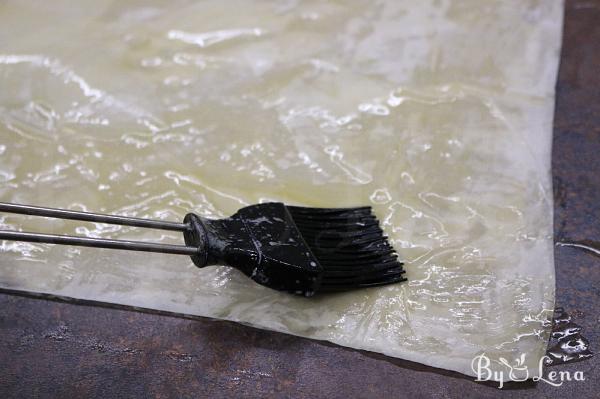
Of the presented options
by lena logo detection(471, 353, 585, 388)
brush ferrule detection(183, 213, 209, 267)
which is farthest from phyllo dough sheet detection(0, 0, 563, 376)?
brush ferrule detection(183, 213, 209, 267)

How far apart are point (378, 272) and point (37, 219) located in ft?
2.77

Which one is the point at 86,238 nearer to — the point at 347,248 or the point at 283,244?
the point at 283,244

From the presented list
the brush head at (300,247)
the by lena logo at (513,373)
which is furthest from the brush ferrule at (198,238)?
the by lena logo at (513,373)

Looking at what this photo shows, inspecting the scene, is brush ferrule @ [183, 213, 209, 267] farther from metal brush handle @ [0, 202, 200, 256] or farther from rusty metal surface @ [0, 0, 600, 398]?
rusty metal surface @ [0, 0, 600, 398]

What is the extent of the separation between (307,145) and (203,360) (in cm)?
65

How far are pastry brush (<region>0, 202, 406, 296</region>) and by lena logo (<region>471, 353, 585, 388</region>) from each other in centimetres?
25

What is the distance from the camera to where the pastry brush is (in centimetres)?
127

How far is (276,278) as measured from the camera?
53.1 inches

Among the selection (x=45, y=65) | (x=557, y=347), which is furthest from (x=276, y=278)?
(x=45, y=65)

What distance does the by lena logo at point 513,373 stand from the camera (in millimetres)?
1319

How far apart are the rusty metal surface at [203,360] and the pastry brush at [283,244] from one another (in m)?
0.16

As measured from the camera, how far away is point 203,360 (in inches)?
54.2

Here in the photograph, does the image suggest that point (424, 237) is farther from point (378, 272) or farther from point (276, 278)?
point (276, 278)

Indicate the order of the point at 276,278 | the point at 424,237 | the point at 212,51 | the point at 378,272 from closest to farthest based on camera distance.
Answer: the point at 276,278 < the point at 378,272 < the point at 424,237 < the point at 212,51
